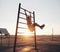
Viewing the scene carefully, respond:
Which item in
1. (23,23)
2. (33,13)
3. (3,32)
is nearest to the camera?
(23,23)

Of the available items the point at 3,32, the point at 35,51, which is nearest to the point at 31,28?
the point at 35,51

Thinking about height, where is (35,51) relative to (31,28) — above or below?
below

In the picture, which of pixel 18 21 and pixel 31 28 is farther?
pixel 31 28

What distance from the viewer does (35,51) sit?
12.6 m

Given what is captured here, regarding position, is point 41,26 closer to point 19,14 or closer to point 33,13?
point 19,14

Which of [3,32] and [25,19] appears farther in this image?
[3,32]

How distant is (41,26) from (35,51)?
242cm

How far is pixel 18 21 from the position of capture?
10.4 metres

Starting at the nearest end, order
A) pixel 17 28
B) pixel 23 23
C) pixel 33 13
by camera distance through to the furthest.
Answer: pixel 17 28 → pixel 23 23 → pixel 33 13

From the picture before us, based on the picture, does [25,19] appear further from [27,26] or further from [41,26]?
[41,26]

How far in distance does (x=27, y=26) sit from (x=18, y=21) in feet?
3.80

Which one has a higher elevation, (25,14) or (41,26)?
(25,14)

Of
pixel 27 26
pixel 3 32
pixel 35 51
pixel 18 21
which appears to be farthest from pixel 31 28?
pixel 3 32

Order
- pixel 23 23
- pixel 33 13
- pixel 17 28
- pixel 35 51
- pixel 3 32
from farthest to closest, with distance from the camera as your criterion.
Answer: pixel 3 32, pixel 33 13, pixel 35 51, pixel 23 23, pixel 17 28
